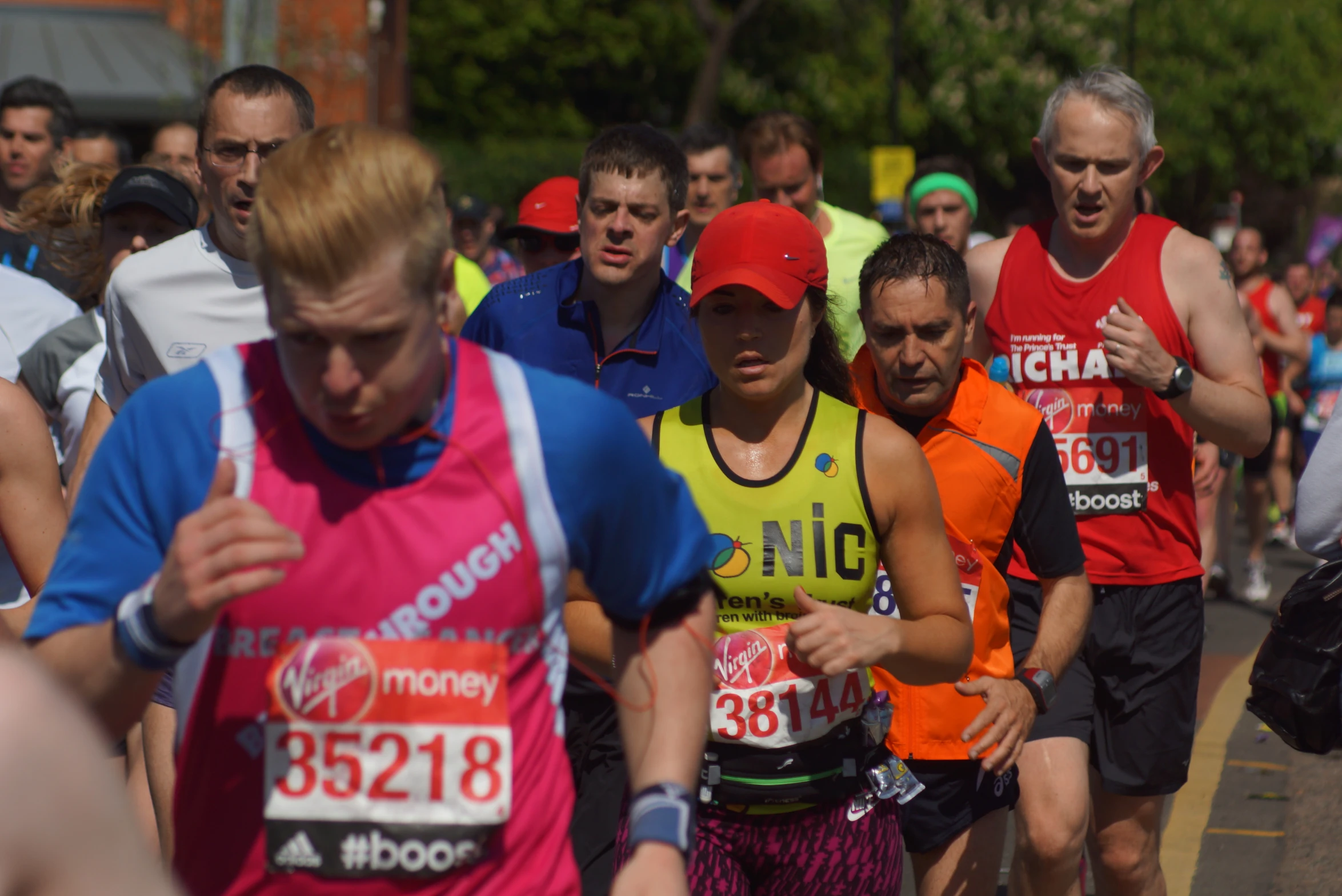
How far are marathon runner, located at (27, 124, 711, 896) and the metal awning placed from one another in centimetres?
2183

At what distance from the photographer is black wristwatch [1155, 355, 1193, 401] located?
4.66 m

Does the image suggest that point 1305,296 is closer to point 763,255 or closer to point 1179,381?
point 1179,381

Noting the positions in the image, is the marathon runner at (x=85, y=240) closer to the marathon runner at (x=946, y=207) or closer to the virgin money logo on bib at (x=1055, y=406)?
the virgin money logo on bib at (x=1055, y=406)

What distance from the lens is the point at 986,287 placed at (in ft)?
17.5

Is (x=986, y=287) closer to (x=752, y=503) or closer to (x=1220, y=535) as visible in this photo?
(x=752, y=503)

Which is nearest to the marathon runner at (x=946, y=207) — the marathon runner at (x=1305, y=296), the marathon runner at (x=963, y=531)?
the marathon runner at (x=963, y=531)

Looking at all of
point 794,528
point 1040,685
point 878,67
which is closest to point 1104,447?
point 1040,685

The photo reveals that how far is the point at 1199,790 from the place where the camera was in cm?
711

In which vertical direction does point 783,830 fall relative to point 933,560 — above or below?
below

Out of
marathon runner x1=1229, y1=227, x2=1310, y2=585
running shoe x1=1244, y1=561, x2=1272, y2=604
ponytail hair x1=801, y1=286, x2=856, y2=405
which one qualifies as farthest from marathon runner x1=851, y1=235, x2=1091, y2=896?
marathon runner x1=1229, y1=227, x2=1310, y2=585

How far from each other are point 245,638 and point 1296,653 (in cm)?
250

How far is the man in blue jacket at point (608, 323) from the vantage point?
4613mm

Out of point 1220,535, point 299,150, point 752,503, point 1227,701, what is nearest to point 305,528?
point 299,150

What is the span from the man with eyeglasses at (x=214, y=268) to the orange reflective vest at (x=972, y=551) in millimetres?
1755
